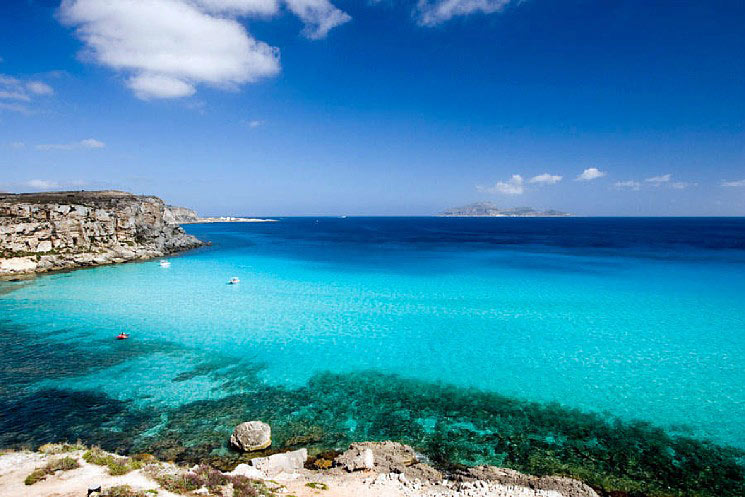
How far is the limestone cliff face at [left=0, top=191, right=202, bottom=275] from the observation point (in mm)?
46094

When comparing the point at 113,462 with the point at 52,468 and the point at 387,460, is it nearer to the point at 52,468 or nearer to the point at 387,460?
the point at 52,468

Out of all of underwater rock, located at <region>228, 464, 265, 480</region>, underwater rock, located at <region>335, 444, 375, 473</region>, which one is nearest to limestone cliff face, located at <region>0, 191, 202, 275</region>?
underwater rock, located at <region>228, 464, 265, 480</region>

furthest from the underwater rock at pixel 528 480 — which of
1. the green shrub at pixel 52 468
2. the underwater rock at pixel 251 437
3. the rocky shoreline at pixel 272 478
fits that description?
the green shrub at pixel 52 468

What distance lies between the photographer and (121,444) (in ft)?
40.5

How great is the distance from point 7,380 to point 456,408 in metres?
20.0

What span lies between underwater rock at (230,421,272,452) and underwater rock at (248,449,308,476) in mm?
842

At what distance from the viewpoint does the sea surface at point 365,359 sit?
1389 centimetres

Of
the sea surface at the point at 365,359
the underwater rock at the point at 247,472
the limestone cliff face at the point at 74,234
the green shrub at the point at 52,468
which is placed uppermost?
the limestone cliff face at the point at 74,234

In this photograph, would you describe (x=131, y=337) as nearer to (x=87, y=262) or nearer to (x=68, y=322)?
(x=68, y=322)

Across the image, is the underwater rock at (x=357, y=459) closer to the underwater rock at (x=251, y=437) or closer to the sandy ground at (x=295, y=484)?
the sandy ground at (x=295, y=484)

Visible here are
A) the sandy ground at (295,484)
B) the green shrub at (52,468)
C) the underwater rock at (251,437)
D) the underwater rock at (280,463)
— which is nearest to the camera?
the sandy ground at (295,484)

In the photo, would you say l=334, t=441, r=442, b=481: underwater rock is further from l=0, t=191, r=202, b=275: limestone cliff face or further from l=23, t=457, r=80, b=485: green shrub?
l=0, t=191, r=202, b=275: limestone cliff face

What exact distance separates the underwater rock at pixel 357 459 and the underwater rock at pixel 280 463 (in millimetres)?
1223

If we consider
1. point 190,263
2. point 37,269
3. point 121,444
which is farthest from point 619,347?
point 37,269
